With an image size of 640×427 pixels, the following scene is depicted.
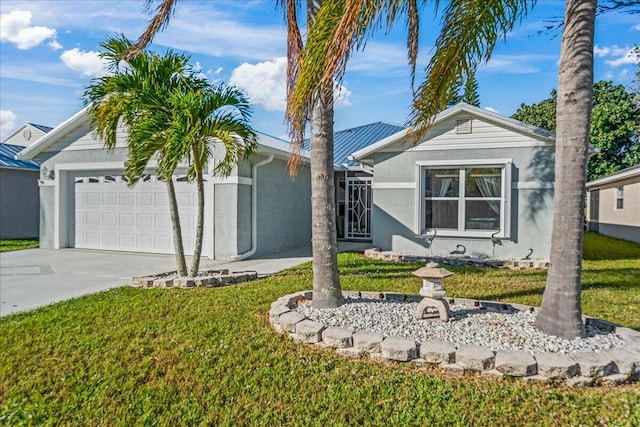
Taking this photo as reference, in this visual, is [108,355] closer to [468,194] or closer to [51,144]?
[468,194]

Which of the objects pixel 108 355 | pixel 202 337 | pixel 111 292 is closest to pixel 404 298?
pixel 202 337

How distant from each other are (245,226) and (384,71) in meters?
5.70

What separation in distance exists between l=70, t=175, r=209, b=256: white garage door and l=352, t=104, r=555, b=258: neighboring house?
5277 millimetres

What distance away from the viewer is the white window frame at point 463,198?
10664mm

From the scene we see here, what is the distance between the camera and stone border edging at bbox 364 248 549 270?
10086mm

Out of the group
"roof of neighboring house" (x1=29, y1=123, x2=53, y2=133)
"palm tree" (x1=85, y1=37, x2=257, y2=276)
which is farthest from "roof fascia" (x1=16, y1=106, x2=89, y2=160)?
"roof of neighboring house" (x1=29, y1=123, x2=53, y2=133)

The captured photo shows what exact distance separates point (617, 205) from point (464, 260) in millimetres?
13283

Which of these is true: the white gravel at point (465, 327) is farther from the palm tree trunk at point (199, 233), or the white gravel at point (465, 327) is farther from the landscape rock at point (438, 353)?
the palm tree trunk at point (199, 233)

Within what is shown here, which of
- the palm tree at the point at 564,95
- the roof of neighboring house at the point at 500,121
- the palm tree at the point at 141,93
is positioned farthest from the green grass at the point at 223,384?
the roof of neighboring house at the point at 500,121

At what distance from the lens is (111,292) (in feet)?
23.1

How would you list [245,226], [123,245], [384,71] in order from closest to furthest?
[384,71], [245,226], [123,245]

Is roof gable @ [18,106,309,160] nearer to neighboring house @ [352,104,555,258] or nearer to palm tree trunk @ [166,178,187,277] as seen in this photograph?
neighboring house @ [352,104,555,258]

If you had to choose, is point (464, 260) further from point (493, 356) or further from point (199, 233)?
point (493, 356)

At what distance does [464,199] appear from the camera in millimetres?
11195
